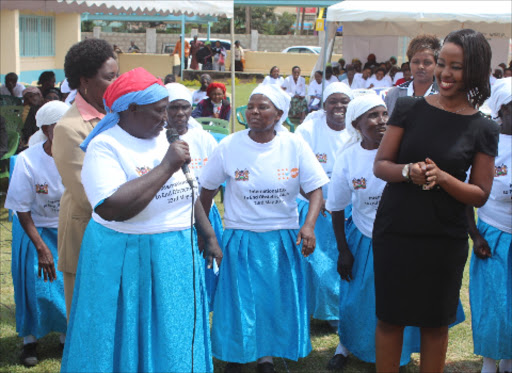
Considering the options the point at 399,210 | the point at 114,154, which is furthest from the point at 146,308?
the point at 399,210

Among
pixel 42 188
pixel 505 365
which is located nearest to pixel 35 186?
pixel 42 188

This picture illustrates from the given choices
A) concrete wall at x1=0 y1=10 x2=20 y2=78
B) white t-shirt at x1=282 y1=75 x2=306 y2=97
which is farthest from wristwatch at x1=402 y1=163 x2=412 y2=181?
concrete wall at x1=0 y1=10 x2=20 y2=78

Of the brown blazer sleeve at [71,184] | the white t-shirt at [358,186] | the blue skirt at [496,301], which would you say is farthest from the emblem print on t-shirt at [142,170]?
the blue skirt at [496,301]

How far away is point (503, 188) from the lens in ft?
12.6

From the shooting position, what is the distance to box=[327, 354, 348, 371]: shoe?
4.34m

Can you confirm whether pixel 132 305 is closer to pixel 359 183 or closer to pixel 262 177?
pixel 262 177

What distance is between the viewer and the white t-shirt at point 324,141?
17.2ft

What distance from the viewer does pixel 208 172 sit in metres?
4.10

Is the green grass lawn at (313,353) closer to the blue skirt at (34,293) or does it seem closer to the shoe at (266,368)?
the shoe at (266,368)

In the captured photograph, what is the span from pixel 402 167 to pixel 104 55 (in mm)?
1701

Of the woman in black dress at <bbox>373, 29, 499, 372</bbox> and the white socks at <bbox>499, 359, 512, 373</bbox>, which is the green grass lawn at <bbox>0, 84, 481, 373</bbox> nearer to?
the white socks at <bbox>499, 359, 512, 373</bbox>

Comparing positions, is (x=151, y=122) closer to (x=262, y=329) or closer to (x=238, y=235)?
(x=238, y=235)

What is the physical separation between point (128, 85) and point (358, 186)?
1.75 meters

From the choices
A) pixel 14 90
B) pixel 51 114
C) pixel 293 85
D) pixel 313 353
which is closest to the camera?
pixel 51 114
